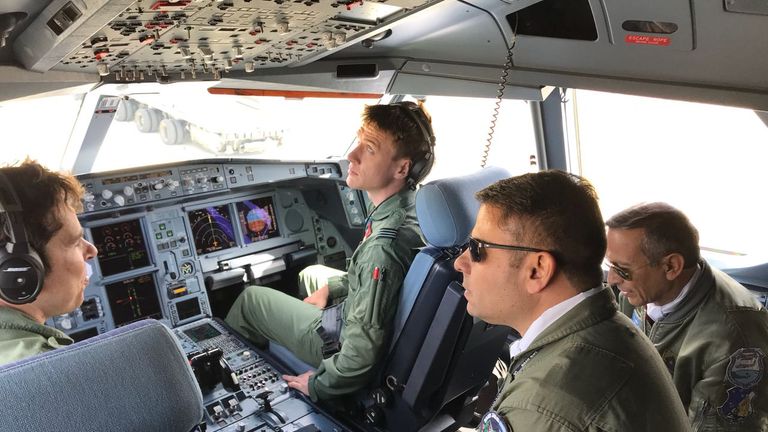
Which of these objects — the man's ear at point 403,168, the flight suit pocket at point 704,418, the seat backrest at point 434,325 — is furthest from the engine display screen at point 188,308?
the flight suit pocket at point 704,418

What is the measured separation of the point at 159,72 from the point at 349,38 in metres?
0.84

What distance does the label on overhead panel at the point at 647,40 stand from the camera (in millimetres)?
1996

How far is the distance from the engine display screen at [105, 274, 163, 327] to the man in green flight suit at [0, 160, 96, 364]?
193 cm

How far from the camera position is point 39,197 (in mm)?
1337

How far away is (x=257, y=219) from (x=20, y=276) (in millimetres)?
2634

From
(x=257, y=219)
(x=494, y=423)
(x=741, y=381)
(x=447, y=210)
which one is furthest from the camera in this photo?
(x=257, y=219)

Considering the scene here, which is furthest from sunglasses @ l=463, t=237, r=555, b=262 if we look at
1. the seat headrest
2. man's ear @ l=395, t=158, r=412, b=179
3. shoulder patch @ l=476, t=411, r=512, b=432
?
man's ear @ l=395, t=158, r=412, b=179

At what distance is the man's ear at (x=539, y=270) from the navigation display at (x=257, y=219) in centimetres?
282

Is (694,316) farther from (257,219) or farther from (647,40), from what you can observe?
(257,219)

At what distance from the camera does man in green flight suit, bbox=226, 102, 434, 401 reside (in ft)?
7.02

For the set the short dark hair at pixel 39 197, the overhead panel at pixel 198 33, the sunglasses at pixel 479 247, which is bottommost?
the sunglasses at pixel 479 247

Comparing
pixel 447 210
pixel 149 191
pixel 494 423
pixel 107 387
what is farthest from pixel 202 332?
pixel 494 423

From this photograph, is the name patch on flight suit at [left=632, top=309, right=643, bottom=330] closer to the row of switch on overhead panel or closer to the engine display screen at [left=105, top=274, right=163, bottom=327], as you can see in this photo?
the row of switch on overhead panel

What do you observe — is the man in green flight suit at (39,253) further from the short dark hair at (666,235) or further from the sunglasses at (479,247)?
the short dark hair at (666,235)
